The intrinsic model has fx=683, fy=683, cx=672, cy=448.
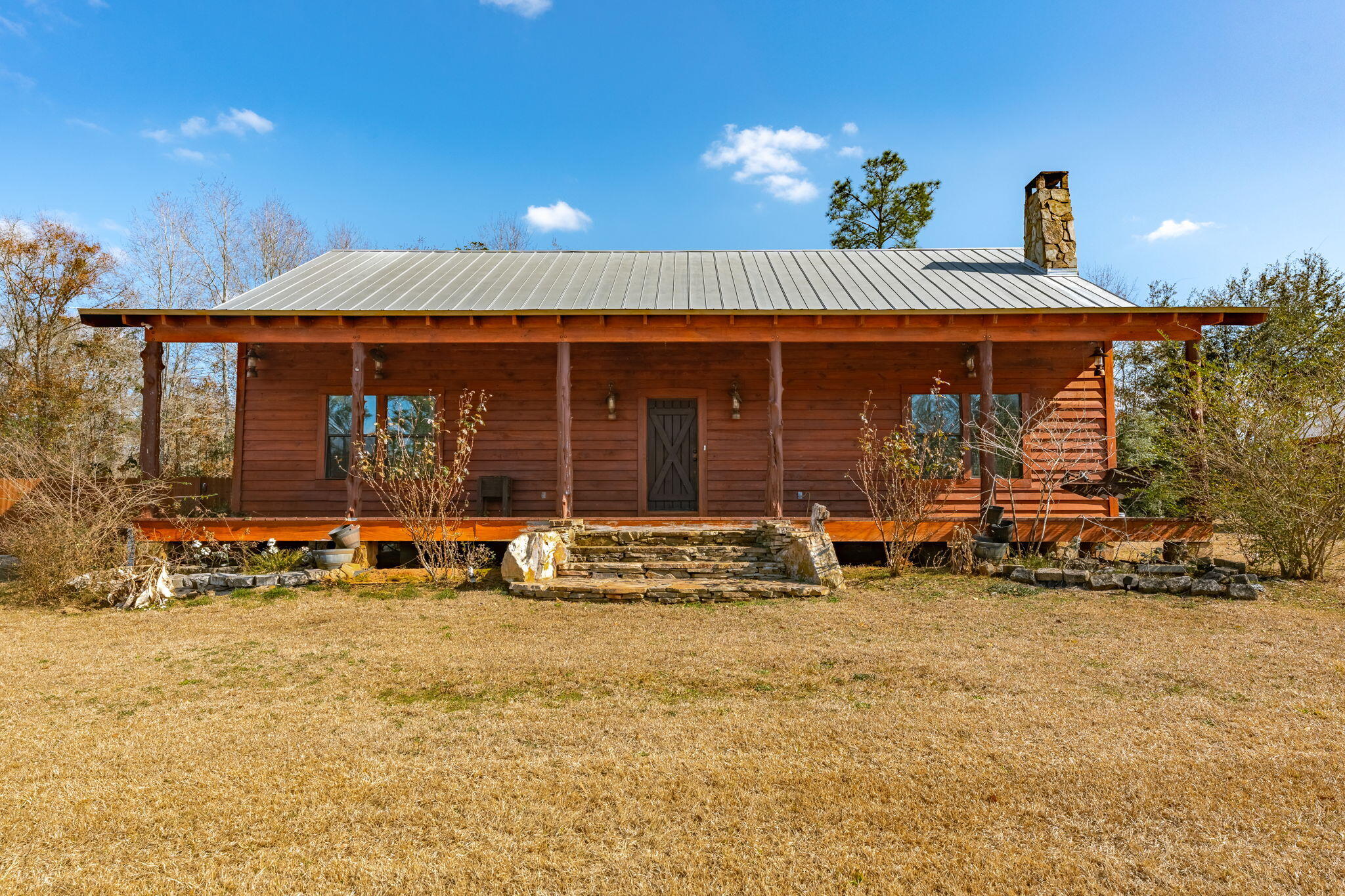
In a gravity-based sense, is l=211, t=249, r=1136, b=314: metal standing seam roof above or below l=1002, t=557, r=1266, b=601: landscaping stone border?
above

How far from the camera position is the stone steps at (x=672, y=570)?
27.6 feet

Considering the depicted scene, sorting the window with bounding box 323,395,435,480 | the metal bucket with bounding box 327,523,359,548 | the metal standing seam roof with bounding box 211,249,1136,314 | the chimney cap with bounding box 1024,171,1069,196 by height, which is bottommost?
the metal bucket with bounding box 327,523,359,548

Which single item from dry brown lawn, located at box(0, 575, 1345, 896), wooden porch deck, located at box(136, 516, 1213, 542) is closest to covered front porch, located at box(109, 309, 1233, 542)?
wooden porch deck, located at box(136, 516, 1213, 542)

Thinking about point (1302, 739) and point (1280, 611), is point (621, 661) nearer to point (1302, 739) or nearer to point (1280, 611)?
point (1302, 739)

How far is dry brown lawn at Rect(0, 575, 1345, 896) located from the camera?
2592mm

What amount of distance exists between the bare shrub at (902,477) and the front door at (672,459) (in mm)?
2808

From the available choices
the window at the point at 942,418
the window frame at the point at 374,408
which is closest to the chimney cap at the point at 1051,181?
the window at the point at 942,418

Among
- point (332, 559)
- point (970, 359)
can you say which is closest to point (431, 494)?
point (332, 559)

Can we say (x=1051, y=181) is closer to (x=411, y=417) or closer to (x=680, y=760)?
(x=411, y=417)

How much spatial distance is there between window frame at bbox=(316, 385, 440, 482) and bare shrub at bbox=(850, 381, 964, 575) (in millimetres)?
7523

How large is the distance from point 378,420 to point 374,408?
11.0 inches

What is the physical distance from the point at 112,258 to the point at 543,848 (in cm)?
2714

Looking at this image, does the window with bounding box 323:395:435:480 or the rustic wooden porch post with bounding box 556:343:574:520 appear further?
the window with bounding box 323:395:435:480

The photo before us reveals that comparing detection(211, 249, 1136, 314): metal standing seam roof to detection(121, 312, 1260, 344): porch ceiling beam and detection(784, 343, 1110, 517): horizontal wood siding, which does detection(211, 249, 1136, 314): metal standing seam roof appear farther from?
detection(784, 343, 1110, 517): horizontal wood siding
